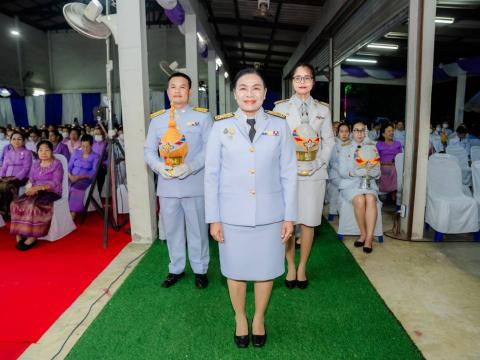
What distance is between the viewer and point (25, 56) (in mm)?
17234

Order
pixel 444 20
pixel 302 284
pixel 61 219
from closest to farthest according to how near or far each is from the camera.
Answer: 1. pixel 302 284
2. pixel 61 219
3. pixel 444 20

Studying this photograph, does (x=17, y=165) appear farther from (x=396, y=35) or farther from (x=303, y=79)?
(x=396, y=35)

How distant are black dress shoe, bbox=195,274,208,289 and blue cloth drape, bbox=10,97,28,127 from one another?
15.7m

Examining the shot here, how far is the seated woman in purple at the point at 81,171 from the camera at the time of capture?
5.33 meters

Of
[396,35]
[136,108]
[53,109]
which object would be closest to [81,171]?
[136,108]

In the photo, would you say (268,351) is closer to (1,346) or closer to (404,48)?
(1,346)

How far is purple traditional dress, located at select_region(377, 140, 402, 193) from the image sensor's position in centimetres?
588

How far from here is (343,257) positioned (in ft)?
12.2

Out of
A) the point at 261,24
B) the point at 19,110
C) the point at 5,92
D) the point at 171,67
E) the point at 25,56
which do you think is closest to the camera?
the point at 171,67

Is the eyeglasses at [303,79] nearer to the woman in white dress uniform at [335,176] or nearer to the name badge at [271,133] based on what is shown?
the name badge at [271,133]

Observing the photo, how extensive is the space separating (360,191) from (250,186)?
2.26 m

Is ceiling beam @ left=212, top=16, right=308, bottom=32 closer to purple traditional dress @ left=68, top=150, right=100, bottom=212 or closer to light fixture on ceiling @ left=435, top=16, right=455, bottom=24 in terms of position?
light fixture on ceiling @ left=435, top=16, right=455, bottom=24

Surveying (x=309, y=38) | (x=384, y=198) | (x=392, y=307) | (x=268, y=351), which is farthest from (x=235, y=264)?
(x=309, y=38)

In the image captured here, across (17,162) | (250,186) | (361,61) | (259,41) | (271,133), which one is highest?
(259,41)
